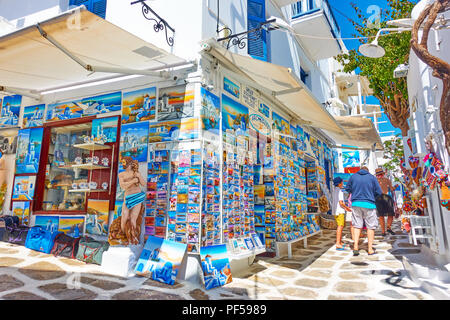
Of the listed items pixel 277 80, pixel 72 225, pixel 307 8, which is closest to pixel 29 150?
pixel 72 225

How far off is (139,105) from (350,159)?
1507cm

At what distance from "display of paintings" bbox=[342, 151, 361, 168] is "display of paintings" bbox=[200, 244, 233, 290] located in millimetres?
14618

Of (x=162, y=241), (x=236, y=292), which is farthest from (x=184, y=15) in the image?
(x=236, y=292)

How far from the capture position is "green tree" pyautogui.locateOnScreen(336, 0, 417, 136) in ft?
28.7

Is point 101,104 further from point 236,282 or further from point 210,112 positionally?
point 236,282

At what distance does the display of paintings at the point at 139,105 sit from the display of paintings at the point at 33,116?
2.35 meters

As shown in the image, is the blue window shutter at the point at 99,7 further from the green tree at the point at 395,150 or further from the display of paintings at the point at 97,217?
the green tree at the point at 395,150

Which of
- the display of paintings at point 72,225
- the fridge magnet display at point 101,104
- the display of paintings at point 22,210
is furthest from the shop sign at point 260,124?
the display of paintings at point 22,210

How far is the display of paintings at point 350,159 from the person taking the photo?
16.8 meters

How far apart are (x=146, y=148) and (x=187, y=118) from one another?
36.6 inches

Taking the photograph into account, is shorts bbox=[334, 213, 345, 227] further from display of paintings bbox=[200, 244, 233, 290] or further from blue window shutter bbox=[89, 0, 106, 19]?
blue window shutter bbox=[89, 0, 106, 19]

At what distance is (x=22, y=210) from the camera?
5875mm

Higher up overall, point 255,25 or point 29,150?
point 255,25

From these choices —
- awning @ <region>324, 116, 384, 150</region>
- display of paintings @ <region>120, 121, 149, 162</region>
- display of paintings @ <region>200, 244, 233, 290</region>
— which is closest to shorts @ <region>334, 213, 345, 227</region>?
display of paintings @ <region>200, 244, 233, 290</region>
